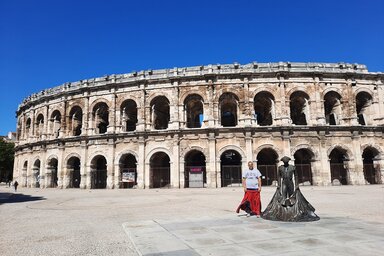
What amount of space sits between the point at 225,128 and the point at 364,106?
1233 cm

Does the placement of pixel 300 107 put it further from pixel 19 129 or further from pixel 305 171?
pixel 19 129

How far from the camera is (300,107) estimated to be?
23953 mm

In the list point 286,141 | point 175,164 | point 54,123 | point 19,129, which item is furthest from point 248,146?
point 19,129

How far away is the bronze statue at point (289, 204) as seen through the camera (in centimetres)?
598

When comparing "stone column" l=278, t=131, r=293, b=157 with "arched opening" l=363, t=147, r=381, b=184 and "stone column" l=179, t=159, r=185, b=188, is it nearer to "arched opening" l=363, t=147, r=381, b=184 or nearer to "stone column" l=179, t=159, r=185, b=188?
"arched opening" l=363, t=147, r=381, b=184

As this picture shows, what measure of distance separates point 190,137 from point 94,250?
1694 cm

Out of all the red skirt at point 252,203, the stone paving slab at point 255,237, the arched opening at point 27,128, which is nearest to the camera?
the stone paving slab at point 255,237

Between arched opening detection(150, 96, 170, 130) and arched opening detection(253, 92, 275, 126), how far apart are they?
7.96m

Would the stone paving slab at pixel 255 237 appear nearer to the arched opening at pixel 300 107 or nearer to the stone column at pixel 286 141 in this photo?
the stone column at pixel 286 141

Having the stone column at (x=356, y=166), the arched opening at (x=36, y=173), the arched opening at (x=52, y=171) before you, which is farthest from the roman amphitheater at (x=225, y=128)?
the arched opening at (x=36, y=173)

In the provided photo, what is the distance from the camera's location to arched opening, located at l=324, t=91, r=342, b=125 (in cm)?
2211

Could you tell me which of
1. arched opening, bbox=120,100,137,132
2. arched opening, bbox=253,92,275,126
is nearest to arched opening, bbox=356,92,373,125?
arched opening, bbox=253,92,275,126

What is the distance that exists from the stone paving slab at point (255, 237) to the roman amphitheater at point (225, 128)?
14826mm

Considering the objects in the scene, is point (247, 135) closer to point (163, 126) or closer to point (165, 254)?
point (163, 126)
